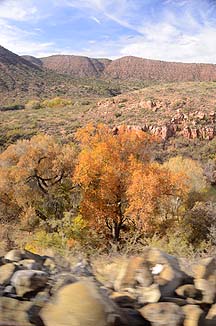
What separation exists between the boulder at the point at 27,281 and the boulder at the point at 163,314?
0.98 m

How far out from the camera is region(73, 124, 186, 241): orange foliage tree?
54.3 ft

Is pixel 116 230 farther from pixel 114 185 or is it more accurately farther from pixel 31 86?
pixel 31 86

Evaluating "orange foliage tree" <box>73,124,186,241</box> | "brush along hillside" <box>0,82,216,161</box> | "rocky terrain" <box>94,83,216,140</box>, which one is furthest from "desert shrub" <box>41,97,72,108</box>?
"orange foliage tree" <box>73,124,186,241</box>

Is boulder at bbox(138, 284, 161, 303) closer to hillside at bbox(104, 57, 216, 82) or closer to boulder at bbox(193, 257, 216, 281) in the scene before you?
boulder at bbox(193, 257, 216, 281)

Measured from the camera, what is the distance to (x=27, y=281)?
3873 millimetres

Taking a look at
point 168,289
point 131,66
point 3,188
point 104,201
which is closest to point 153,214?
point 104,201

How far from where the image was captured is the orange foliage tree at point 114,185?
54.3ft

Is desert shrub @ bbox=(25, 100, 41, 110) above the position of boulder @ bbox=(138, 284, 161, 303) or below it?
above

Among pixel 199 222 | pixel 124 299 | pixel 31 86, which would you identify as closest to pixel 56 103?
pixel 31 86

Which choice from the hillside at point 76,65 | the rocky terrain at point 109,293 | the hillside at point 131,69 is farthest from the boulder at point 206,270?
the hillside at point 76,65

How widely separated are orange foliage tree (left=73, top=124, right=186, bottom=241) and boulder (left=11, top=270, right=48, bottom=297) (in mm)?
12477

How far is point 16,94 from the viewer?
70.7m

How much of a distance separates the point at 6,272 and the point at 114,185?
13.0 m

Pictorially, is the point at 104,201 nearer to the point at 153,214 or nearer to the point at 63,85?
the point at 153,214
